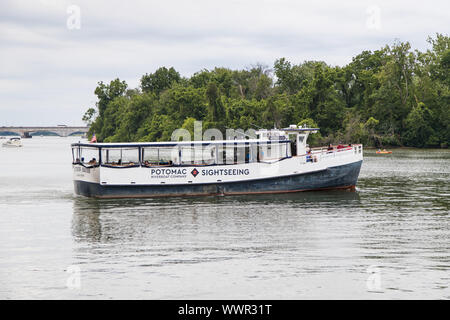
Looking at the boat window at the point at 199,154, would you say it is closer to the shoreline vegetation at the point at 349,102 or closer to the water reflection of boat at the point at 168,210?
the water reflection of boat at the point at 168,210

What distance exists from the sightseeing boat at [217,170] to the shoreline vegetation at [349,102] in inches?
3134

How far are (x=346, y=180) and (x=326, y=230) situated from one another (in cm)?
1682

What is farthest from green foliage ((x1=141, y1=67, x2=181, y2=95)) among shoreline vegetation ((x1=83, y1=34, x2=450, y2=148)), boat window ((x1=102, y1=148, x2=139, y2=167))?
boat window ((x1=102, y1=148, x2=139, y2=167))

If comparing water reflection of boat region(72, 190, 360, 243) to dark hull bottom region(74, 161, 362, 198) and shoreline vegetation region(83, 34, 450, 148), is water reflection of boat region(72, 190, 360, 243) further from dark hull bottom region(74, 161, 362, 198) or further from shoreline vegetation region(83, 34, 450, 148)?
shoreline vegetation region(83, 34, 450, 148)

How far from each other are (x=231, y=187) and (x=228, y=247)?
17.9 metres

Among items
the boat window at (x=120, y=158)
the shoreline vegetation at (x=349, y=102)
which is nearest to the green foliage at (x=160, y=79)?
the shoreline vegetation at (x=349, y=102)

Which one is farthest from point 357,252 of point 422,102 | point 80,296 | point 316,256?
point 422,102

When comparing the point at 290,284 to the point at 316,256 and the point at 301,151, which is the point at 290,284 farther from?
the point at 301,151

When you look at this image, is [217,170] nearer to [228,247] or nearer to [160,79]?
[228,247]

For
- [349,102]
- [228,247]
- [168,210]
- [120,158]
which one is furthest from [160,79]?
[228,247]

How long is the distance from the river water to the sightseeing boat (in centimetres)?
129

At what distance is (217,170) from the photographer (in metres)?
43.9
